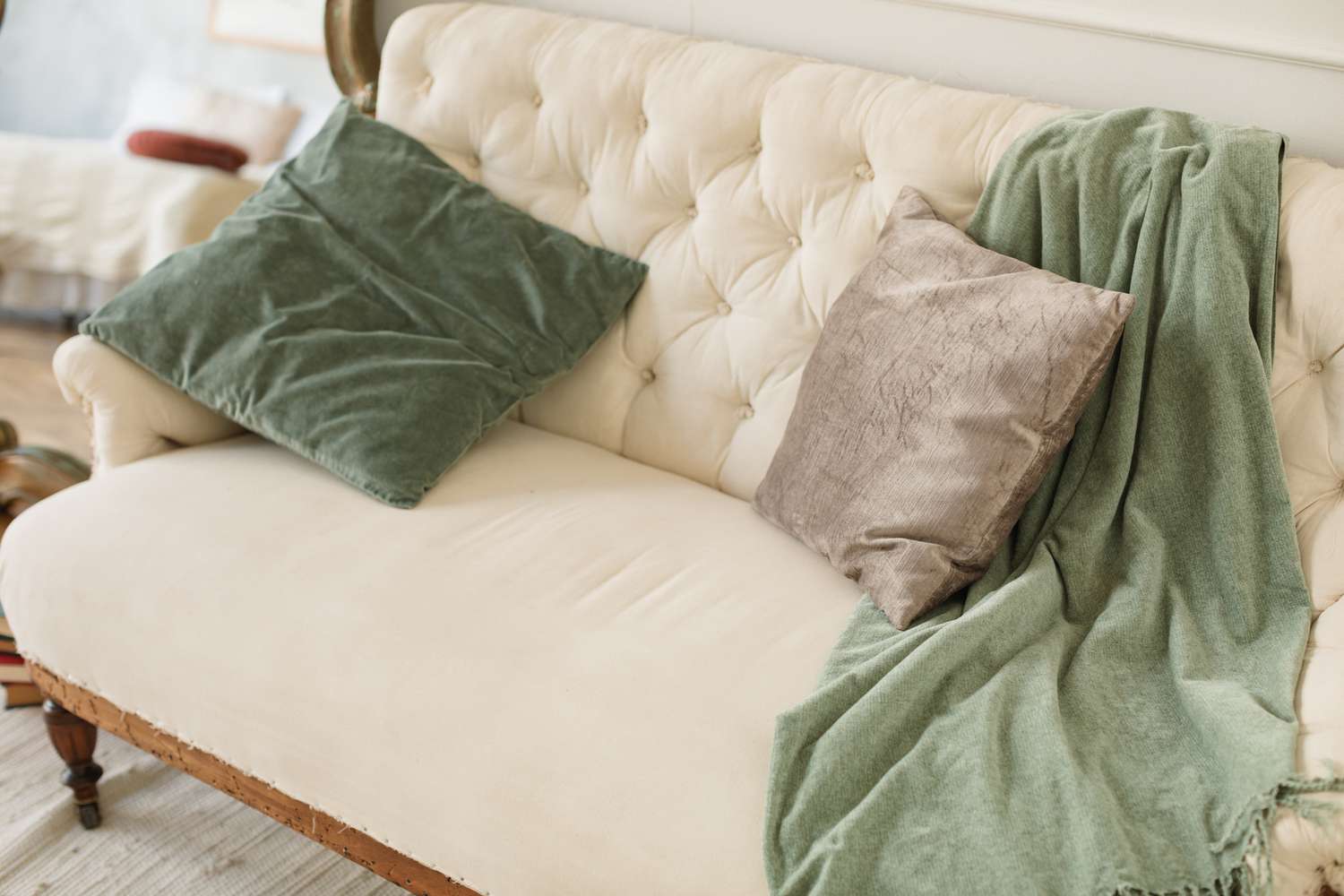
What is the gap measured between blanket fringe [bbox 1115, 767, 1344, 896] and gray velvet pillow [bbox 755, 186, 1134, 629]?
0.39 m

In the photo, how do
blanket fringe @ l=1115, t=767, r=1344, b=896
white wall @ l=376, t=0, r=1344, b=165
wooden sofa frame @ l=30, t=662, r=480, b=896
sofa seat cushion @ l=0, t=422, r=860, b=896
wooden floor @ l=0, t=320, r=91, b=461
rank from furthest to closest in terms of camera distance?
1. wooden floor @ l=0, t=320, r=91, b=461
2. white wall @ l=376, t=0, r=1344, b=165
3. wooden sofa frame @ l=30, t=662, r=480, b=896
4. sofa seat cushion @ l=0, t=422, r=860, b=896
5. blanket fringe @ l=1115, t=767, r=1344, b=896

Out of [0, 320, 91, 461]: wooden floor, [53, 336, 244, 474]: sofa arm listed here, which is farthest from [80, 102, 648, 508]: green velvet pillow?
[0, 320, 91, 461]: wooden floor

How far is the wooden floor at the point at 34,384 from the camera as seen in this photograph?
2432mm

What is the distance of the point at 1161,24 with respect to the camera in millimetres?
1546

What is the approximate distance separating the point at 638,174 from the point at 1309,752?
1.13m

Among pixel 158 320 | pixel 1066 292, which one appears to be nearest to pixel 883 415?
pixel 1066 292

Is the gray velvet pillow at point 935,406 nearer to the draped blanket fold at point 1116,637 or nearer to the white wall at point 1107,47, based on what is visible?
the draped blanket fold at point 1116,637

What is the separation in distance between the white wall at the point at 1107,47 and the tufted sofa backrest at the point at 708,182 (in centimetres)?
15

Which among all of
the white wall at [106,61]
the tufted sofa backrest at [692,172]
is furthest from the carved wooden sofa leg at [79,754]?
the white wall at [106,61]

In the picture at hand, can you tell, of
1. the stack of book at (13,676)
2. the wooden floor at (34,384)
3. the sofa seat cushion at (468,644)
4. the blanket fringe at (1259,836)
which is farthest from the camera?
the wooden floor at (34,384)

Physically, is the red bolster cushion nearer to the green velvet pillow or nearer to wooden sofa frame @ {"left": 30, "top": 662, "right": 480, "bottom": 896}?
the green velvet pillow

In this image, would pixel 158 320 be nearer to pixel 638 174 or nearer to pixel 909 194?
pixel 638 174

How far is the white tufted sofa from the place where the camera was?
1130mm

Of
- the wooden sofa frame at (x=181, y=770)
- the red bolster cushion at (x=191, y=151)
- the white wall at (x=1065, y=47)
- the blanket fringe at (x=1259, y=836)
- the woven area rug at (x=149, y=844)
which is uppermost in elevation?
the white wall at (x=1065, y=47)
